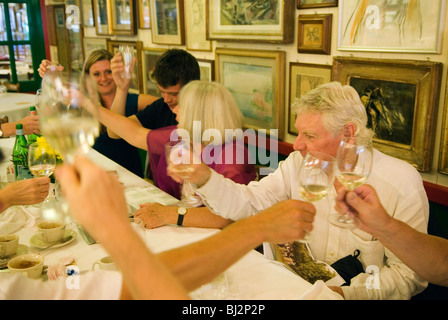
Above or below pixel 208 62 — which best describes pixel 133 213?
below

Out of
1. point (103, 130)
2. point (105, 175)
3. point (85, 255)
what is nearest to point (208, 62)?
point (103, 130)

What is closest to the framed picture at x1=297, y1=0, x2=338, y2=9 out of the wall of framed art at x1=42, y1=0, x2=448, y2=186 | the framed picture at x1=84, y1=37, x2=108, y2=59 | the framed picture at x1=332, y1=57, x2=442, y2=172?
the wall of framed art at x1=42, y1=0, x2=448, y2=186

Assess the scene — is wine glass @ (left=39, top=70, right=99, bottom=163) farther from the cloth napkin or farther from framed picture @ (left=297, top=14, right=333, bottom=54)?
framed picture @ (left=297, top=14, right=333, bottom=54)

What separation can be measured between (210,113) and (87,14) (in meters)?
4.90

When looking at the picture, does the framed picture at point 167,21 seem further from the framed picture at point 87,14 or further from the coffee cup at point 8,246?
the coffee cup at point 8,246

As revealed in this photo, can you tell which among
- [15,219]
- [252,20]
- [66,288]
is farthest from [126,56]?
[66,288]

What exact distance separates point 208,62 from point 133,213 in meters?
2.38

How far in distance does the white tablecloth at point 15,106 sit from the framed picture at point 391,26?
4.24 m

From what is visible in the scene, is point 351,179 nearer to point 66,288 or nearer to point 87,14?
point 66,288

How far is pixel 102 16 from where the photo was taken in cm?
595

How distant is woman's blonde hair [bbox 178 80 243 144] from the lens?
7.96 feet

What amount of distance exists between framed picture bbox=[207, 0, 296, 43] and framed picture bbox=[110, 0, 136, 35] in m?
1.69

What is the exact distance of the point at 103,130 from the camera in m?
3.66

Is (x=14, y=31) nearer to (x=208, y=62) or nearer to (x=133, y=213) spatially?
(x=208, y=62)
